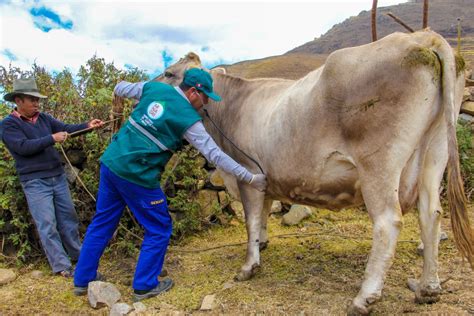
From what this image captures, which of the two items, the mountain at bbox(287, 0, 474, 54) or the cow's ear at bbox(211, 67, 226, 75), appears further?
the mountain at bbox(287, 0, 474, 54)

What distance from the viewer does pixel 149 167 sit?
4.09 m

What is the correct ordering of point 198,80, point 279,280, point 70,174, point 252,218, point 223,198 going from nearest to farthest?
point 198,80 < point 279,280 < point 252,218 < point 70,174 < point 223,198

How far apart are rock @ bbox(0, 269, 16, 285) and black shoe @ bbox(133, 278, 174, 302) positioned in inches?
64.0

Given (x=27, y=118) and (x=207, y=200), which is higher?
(x=27, y=118)

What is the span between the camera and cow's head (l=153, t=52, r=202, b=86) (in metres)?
5.44

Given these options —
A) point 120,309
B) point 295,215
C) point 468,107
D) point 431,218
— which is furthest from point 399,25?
point 120,309

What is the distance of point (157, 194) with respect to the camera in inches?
166

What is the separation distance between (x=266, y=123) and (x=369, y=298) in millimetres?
1952

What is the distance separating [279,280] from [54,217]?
8.70ft

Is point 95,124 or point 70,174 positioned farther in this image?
point 70,174

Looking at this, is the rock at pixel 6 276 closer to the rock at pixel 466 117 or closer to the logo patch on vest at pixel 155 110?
the logo patch on vest at pixel 155 110

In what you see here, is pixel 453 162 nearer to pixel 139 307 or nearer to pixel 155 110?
pixel 155 110

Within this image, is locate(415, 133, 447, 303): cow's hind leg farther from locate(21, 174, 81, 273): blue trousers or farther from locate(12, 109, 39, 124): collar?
locate(12, 109, 39, 124): collar

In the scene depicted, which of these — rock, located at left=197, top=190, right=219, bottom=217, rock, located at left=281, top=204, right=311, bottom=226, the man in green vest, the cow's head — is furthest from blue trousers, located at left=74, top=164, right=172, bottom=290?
rock, located at left=281, top=204, right=311, bottom=226
